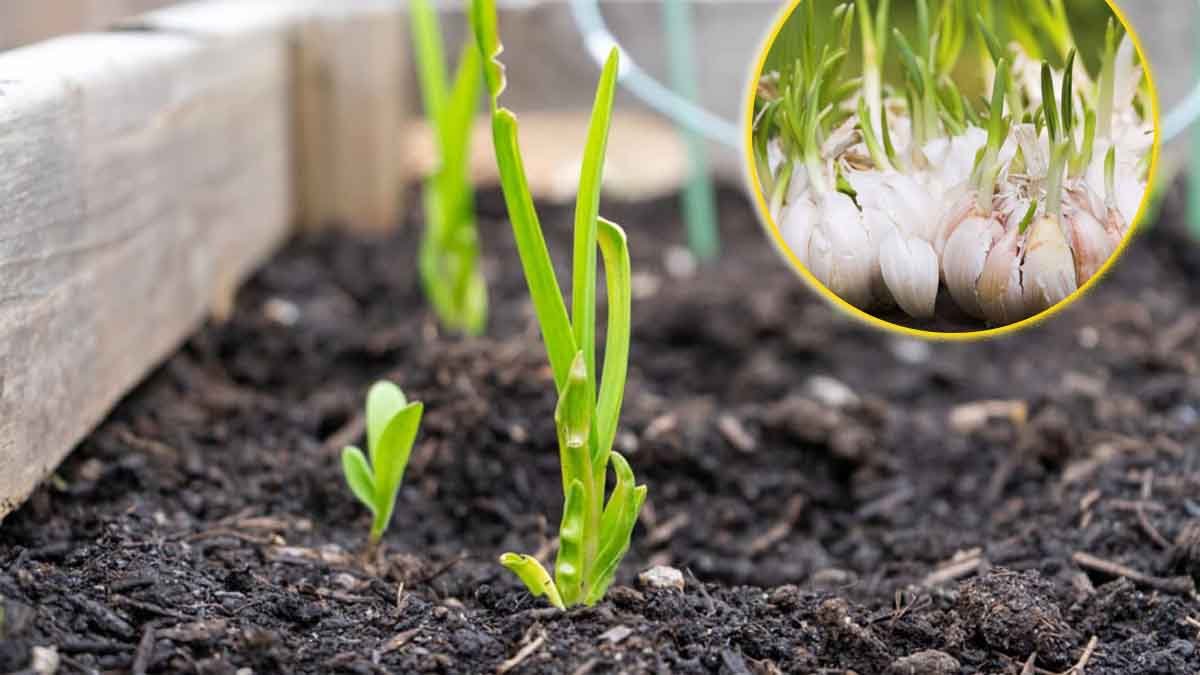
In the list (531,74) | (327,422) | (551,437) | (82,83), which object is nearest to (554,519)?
(551,437)

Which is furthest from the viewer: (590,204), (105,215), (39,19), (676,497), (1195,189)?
(1195,189)

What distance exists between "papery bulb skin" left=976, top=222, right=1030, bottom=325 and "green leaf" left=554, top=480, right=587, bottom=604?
0.36 metres

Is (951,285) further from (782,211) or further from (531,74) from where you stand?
(531,74)

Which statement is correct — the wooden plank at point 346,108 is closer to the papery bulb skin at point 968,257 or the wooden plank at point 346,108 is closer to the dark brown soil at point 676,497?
the dark brown soil at point 676,497

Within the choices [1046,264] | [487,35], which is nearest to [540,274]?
[487,35]

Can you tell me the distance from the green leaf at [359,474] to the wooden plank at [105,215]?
300 mm

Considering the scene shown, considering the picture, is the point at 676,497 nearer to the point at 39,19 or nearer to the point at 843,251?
the point at 843,251

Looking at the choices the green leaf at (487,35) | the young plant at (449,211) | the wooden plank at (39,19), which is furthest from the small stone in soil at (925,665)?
the wooden plank at (39,19)

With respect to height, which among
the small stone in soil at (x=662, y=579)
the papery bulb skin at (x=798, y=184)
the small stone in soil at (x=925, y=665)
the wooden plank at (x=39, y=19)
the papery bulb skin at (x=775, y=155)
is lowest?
the small stone in soil at (x=925, y=665)

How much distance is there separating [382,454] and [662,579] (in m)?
0.30

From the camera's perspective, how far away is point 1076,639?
1085mm

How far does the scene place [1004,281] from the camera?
3.16 ft

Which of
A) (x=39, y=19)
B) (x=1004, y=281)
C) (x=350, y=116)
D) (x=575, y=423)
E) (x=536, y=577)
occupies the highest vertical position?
(x=39, y=19)

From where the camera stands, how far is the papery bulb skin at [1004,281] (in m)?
0.96
